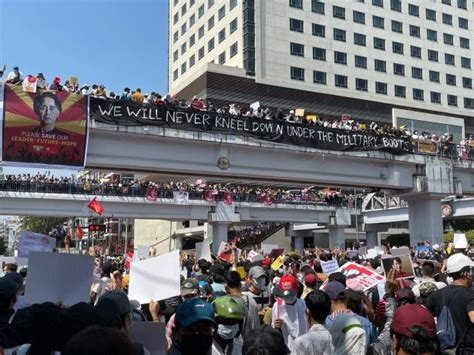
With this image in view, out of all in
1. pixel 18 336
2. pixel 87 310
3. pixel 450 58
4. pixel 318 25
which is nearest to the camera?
pixel 87 310

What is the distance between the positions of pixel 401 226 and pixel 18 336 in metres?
62.4

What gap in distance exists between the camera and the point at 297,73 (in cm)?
5928

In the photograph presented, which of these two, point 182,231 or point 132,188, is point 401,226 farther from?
point 132,188

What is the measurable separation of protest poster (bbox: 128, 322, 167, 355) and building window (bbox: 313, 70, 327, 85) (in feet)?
190

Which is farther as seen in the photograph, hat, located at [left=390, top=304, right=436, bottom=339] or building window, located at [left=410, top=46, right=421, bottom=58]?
building window, located at [left=410, top=46, right=421, bottom=58]

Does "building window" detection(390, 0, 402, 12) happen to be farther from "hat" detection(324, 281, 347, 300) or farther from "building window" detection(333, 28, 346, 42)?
"hat" detection(324, 281, 347, 300)

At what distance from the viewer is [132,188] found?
3853cm

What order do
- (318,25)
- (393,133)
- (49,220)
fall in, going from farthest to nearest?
(49,220), (318,25), (393,133)

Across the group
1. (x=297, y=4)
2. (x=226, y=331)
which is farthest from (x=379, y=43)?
(x=226, y=331)

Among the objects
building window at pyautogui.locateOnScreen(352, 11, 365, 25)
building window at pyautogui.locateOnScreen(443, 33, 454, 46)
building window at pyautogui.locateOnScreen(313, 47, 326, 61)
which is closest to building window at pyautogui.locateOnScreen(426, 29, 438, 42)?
building window at pyautogui.locateOnScreen(443, 33, 454, 46)

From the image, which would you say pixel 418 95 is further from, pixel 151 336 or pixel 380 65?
pixel 151 336

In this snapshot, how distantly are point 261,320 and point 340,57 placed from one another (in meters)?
59.0

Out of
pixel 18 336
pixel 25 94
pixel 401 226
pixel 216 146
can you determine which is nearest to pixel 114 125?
pixel 25 94

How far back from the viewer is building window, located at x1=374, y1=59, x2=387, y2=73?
2537 inches
